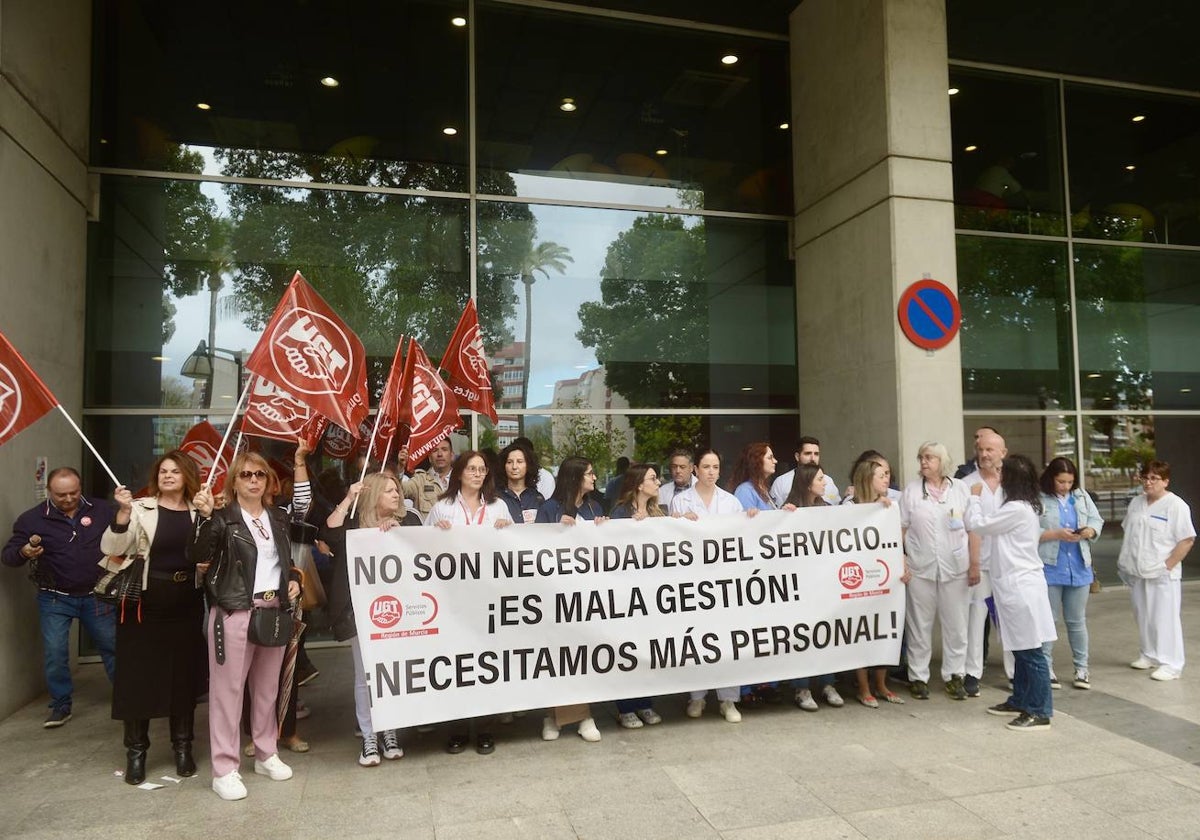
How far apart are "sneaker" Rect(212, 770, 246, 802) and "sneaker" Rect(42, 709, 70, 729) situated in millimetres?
2111

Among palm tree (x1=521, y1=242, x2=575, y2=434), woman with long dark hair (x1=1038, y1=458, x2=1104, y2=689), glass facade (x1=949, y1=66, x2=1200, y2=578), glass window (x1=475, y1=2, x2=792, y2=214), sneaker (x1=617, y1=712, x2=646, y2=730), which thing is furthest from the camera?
glass facade (x1=949, y1=66, x2=1200, y2=578)

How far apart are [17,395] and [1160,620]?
808cm

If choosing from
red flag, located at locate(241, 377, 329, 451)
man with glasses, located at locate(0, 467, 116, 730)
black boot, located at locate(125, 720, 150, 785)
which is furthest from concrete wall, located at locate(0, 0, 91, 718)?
black boot, located at locate(125, 720, 150, 785)

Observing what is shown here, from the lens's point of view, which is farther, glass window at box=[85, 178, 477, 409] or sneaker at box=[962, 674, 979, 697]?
glass window at box=[85, 178, 477, 409]

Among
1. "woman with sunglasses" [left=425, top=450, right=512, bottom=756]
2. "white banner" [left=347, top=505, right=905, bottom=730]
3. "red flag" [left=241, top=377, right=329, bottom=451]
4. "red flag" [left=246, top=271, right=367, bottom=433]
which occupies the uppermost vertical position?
"red flag" [left=246, top=271, right=367, bottom=433]

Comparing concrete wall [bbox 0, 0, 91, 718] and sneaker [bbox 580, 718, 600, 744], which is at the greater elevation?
concrete wall [bbox 0, 0, 91, 718]

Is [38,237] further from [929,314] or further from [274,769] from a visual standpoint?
[929,314]

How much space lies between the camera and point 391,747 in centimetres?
483

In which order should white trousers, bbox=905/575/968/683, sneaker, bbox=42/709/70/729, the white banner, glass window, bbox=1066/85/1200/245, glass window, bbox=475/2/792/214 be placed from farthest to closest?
glass window, bbox=1066/85/1200/245 < glass window, bbox=475/2/792/214 < white trousers, bbox=905/575/968/683 < sneaker, bbox=42/709/70/729 < the white banner

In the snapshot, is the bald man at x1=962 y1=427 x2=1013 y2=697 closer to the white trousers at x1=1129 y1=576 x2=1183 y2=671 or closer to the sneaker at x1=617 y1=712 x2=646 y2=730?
the white trousers at x1=1129 y1=576 x2=1183 y2=671

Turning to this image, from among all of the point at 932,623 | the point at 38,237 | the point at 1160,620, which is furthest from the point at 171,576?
the point at 1160,620

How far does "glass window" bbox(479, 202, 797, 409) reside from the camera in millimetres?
8883

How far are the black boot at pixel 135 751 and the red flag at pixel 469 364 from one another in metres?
3.11

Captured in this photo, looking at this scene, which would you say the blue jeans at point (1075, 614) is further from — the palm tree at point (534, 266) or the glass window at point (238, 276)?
the glass window at point (238, 276)
